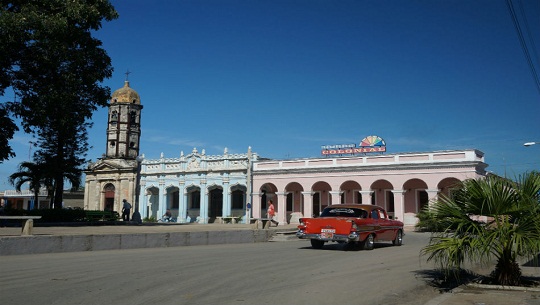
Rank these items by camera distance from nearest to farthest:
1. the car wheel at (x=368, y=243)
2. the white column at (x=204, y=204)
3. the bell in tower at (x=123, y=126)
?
the car wheel at (x=368, y=243) → the white column at (x=204, y=204) → the bell in tower at (x=123, y=126)

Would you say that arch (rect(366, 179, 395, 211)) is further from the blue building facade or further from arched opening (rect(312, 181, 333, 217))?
the blue building facade

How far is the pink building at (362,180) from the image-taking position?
37.0 m

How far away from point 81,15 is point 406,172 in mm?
27186

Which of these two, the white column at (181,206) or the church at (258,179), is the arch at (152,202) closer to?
the church at (258,179)

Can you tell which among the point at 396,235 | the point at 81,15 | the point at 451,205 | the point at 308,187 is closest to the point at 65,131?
the point at 81,15

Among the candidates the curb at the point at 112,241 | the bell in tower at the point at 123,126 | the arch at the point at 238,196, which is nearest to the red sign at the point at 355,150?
the arch at the point at 238,196

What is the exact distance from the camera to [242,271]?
9.86 m

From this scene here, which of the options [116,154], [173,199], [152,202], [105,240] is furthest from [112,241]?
[116,154]

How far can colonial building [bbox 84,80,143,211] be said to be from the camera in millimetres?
60875

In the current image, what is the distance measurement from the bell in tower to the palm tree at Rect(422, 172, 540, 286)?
5756cm

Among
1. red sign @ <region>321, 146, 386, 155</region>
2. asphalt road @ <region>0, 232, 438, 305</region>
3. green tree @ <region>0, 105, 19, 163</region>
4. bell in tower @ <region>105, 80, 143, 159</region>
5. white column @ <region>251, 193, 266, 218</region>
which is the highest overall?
bell in tower @ <region>105, 80, 143, 159</region>

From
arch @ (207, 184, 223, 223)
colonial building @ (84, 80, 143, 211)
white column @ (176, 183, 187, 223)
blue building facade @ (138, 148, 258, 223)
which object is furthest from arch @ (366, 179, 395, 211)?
colonial building @ (84, 80, 143, 211)

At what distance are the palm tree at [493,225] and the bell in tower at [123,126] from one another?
2266 inches

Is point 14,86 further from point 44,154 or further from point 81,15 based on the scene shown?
point 44,154
